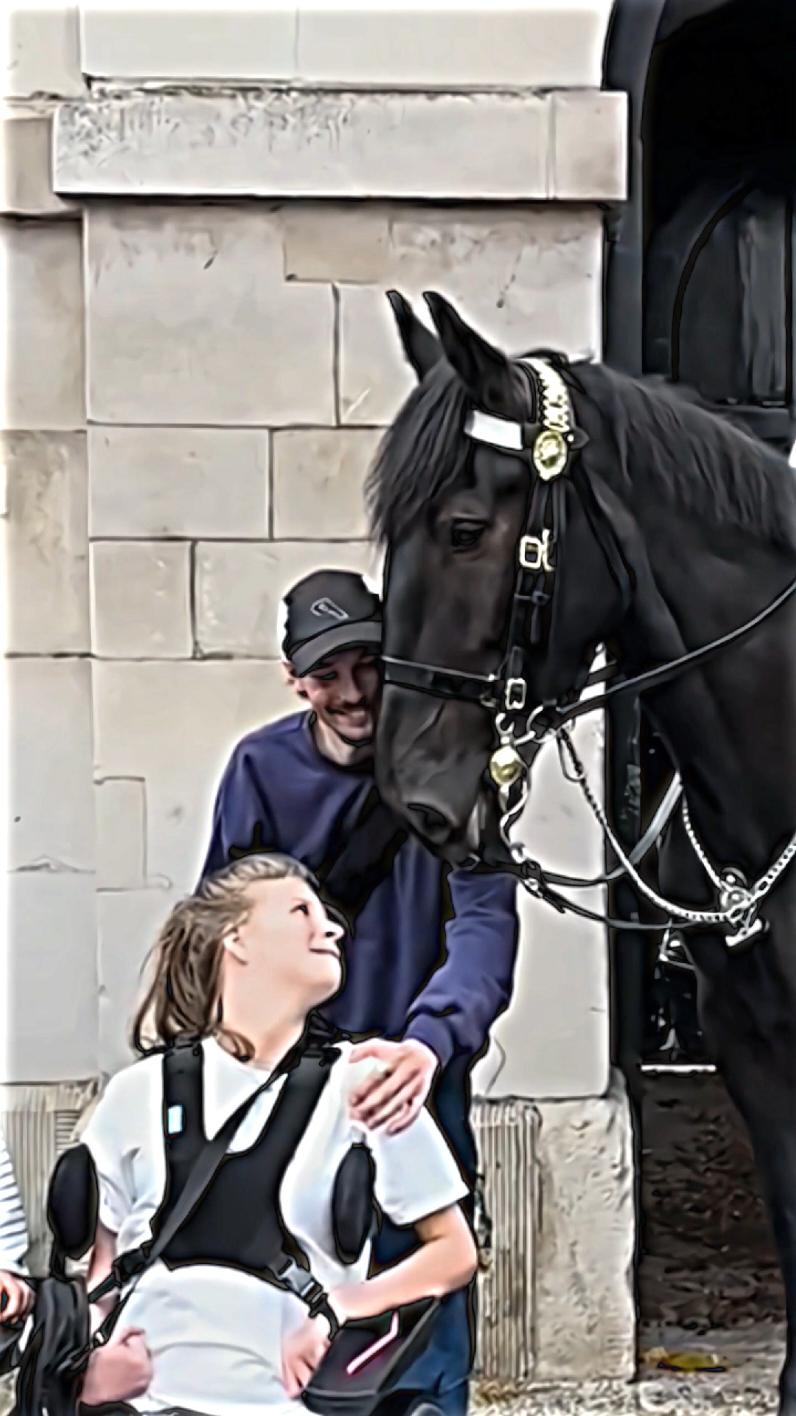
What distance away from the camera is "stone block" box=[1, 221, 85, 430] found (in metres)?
3.71

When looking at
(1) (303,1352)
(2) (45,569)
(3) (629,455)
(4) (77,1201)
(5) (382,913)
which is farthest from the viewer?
(2) (45,569)

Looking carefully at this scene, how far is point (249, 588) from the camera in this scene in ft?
12.0

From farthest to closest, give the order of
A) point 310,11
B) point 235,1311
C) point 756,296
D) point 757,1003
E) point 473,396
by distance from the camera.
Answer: point 756,296
point 310,11
point 235,1311
point 757,1003
point 473,396

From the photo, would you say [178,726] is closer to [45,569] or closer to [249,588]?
[249,588]

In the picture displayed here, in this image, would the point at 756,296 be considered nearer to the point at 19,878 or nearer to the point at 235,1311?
the point at 19,878

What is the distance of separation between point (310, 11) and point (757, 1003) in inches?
86.4

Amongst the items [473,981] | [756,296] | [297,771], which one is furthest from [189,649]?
[756,296]

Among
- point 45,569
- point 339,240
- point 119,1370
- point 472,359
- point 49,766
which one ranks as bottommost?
point 119,1370

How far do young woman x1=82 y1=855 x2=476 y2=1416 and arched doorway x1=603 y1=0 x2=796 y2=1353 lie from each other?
1.07 metres

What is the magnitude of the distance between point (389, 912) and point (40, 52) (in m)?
1.96

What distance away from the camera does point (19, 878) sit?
3.81 m

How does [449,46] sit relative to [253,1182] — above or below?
above

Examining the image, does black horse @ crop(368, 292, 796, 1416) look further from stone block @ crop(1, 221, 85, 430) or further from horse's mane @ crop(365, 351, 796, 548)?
stone block @ crop(1, 221, 85, 430)

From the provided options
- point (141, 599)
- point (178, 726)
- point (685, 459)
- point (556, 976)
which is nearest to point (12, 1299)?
point (178, 726)
